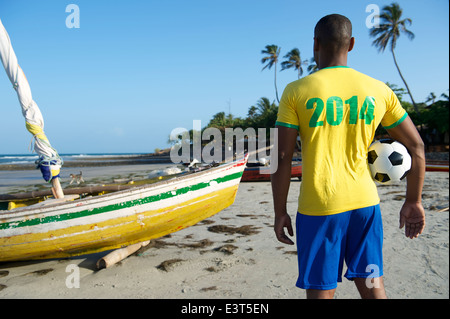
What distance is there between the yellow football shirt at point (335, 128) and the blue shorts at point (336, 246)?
0.06 m

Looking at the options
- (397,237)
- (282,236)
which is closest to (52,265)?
(282,236)

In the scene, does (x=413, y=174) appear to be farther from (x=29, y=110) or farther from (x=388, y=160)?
(x=29, y=110)

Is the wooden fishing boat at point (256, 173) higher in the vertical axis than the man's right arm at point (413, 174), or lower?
lower

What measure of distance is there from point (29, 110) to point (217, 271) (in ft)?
14.8

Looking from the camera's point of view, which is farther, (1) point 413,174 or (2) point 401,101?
(2) point 401,101

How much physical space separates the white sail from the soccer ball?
5.53 meters

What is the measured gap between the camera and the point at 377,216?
169cm

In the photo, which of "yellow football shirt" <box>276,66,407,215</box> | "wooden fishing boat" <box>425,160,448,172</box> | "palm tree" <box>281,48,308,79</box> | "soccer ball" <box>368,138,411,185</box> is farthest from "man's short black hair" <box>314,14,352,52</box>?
"palm tree" <box>281,48,308,79</box>

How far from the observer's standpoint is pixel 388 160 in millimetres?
1870

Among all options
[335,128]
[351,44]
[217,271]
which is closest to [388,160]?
[335,128]

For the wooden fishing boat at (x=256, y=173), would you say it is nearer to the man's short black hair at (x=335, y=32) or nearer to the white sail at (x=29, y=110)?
the white sail at (x=29, y=110)

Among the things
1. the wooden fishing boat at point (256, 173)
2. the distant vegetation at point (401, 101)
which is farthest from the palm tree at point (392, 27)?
the wooden fishing boat at point (256, 173)

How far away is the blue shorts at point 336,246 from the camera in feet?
5.36
